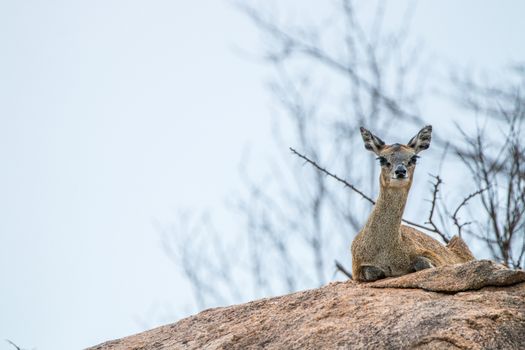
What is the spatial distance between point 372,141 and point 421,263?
57.2 inches

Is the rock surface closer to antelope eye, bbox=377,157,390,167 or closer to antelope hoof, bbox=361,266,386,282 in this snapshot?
antelope hoof, bbox=361,266,386,282

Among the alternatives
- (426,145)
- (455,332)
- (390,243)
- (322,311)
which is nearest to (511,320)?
(455,332)

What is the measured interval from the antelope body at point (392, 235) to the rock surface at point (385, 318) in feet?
1.21

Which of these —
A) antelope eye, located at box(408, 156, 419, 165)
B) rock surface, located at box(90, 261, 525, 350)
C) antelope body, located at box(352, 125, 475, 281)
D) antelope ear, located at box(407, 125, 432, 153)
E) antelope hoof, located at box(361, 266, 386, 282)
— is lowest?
rock surface, located at box(90, 261, 525, 350)

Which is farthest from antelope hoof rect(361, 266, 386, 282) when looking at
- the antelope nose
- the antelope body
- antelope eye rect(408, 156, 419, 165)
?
antelope eye rect(408, 156, 419, 165)

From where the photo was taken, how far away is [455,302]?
24.2ft

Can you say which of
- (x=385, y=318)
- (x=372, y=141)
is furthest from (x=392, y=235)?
(x=385, y=318)

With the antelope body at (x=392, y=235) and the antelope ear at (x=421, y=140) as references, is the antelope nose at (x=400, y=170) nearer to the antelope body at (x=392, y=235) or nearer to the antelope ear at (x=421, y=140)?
the antelope body at (x=392, y=235)

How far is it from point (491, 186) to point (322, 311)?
3.95 m

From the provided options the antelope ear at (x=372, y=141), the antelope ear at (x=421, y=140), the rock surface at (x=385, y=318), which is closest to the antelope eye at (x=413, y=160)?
the antelope ear at (x=421, y=140)

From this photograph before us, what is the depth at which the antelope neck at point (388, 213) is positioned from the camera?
937 centimetres

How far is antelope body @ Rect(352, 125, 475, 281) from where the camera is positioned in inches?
361

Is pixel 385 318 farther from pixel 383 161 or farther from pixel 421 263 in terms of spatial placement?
pixel 383 161

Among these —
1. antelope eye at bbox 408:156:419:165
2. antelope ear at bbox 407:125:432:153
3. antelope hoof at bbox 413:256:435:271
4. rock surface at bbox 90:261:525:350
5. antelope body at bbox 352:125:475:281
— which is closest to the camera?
rock surface at bbox 90:261:525:350
